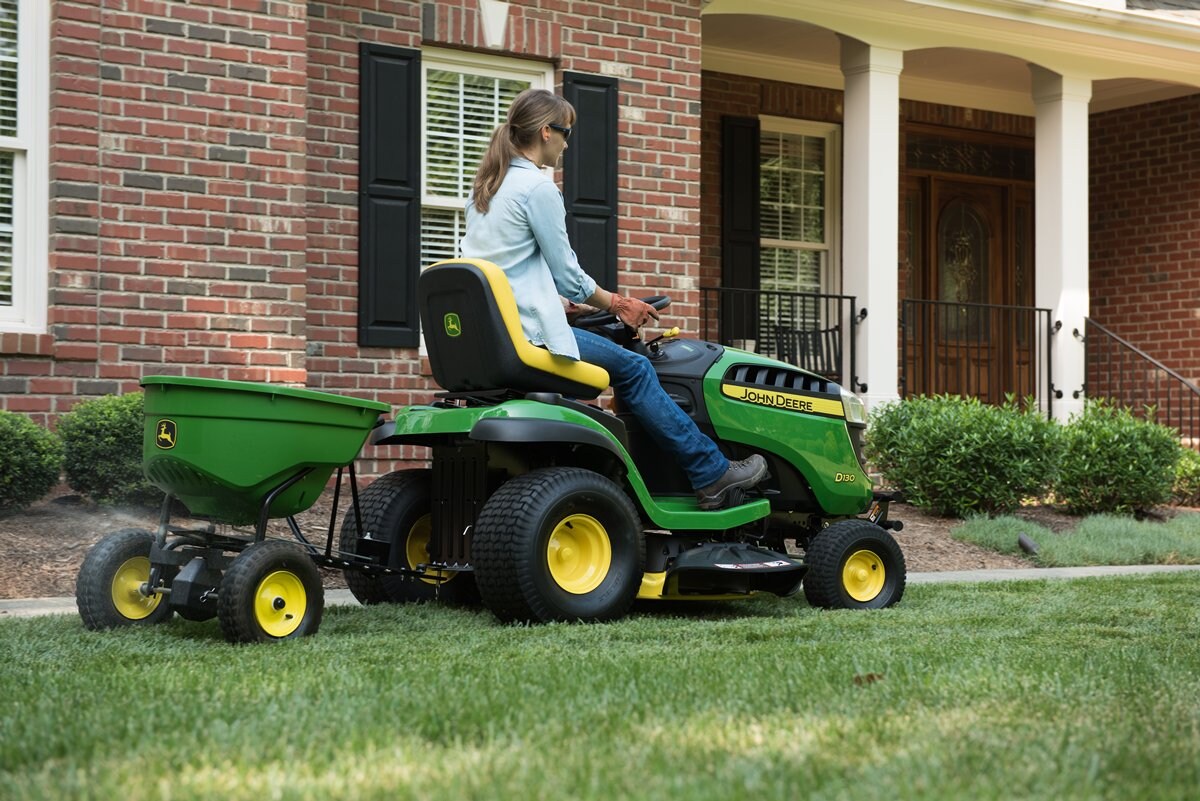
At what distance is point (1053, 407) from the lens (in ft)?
40.6

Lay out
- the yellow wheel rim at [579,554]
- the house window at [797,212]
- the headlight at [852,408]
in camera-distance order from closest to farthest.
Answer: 1. the yellow wheel rim at [579,554]
2. the headlight at [852,408]
3. the house window at [797,212]

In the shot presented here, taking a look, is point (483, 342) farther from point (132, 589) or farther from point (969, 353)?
point (969, 353)

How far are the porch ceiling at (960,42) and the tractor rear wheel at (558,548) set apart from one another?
20.5 feet

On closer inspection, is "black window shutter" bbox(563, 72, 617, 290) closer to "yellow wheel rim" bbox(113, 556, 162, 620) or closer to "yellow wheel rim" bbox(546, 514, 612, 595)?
"yellow wheel rim" bbox(546, 514, 612, 595)

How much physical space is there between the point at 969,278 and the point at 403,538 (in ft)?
33.9

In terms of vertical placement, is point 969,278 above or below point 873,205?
below

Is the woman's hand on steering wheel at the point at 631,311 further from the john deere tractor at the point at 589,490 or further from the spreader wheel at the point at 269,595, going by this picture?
the spreader wheel at the point at 269,595

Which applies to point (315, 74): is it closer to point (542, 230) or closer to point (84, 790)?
point (542, 230)

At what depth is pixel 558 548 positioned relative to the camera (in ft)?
16.9

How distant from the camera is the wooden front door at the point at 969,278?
46.3 feet

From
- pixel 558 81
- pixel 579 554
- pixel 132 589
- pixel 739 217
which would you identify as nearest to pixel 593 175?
pixel 558 81

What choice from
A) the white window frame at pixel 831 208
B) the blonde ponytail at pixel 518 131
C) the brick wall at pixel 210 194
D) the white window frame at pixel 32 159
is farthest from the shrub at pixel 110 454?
the white window frame at pixel 831 208

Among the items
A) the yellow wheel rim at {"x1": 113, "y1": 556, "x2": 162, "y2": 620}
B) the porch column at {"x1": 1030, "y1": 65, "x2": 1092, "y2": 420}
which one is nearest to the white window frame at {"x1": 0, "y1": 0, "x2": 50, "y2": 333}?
the yellow wheel rim at {"x1": 113, "y1": 556, "x2": 162, "y2": 620}

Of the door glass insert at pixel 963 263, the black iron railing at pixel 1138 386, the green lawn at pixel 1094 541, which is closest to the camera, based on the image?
the green lawn at pixel 1094 541
